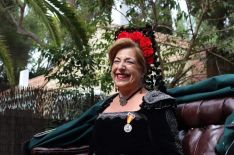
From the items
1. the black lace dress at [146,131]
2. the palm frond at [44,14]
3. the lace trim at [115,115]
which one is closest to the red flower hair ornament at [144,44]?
the black lace dress at [146,131]

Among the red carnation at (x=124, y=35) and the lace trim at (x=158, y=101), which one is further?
the red carnation at (x=124, y=35)

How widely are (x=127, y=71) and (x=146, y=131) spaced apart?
440 mm

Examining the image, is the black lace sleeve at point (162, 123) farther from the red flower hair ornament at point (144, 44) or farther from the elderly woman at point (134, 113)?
the red flower hair ornament at point (144, 44)

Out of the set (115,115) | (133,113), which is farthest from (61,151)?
(133,113)

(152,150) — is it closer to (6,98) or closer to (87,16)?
(6,98)

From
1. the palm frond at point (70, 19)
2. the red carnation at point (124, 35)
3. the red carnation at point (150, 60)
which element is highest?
the palm frond at point (70, 19)

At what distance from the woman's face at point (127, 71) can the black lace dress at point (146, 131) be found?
0.54 ft

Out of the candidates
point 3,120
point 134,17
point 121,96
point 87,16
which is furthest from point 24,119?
point 121,96

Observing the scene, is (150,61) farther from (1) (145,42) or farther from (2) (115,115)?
(2) (115,115)

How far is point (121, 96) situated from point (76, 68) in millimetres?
5282

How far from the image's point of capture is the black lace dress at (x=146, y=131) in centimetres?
254

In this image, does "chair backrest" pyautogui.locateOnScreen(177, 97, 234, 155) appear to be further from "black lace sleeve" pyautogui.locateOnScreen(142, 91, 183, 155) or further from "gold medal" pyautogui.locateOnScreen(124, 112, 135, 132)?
"gold medal" pyautogui.locateOnScreen(124, 112, 135, 132)

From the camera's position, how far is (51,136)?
3.46 meters

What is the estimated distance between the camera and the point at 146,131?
2.61 meters
